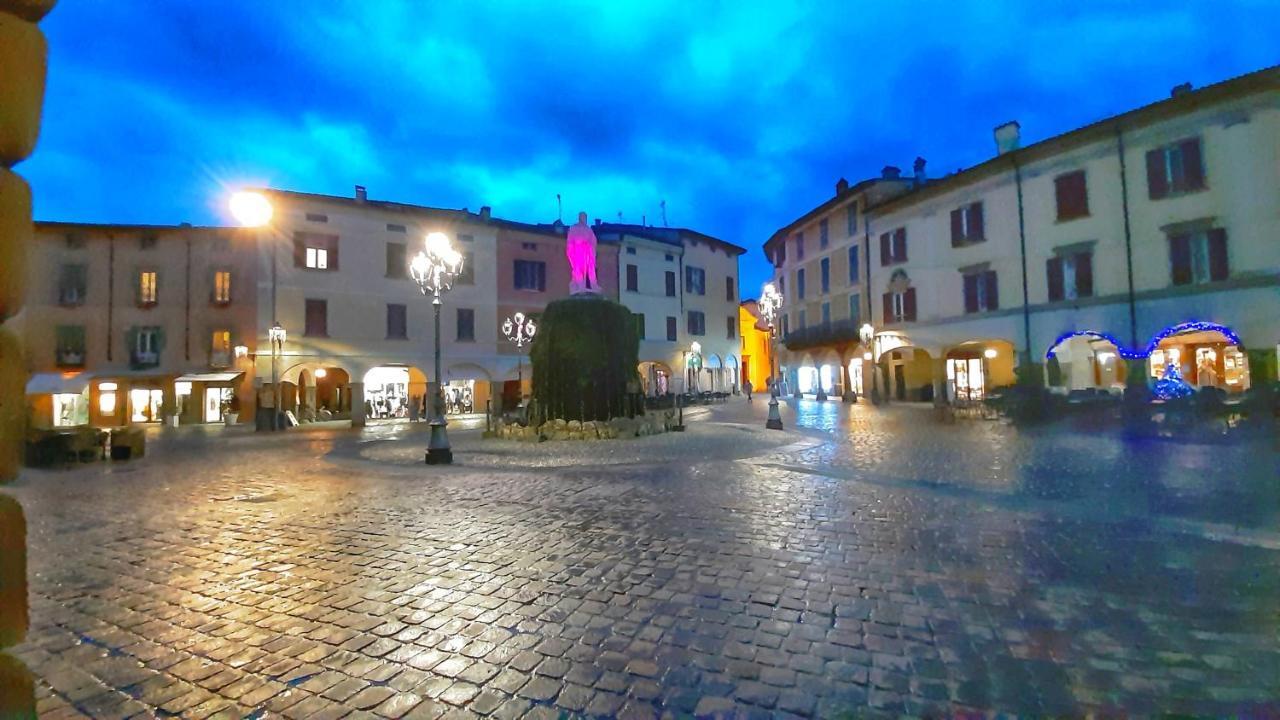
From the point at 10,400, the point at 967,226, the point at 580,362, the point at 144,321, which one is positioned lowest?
the point at 10,400

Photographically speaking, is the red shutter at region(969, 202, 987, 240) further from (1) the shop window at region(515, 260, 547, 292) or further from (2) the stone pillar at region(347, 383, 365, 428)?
(2) the stone pillar at region(347, 383, 365, 428)

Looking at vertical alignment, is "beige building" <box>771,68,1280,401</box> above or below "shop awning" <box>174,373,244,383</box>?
above

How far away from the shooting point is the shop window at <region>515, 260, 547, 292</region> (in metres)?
32.5

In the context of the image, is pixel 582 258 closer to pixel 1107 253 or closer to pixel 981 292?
pixel 981 292

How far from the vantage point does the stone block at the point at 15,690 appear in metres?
1.37

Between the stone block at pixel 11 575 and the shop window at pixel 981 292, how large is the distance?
29101 mm

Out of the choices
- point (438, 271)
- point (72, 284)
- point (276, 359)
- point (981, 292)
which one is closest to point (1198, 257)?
point (981, 292)

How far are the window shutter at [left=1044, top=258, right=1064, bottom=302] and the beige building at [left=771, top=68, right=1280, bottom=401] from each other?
5 cm

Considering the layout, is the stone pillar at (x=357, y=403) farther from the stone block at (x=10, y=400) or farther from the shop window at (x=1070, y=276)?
the shop window at (x=1070, y=276)

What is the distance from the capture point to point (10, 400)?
1486mm

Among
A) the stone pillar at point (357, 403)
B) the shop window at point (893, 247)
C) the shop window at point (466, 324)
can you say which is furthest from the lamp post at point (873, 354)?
the stone pillar at point (357, 403)

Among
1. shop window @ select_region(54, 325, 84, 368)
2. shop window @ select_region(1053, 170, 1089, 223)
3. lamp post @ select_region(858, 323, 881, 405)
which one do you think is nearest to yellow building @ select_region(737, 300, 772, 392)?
lamp post @ select_region(858, 323, 881, 405)

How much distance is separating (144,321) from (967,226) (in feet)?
125

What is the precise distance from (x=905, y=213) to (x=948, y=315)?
573 cm
